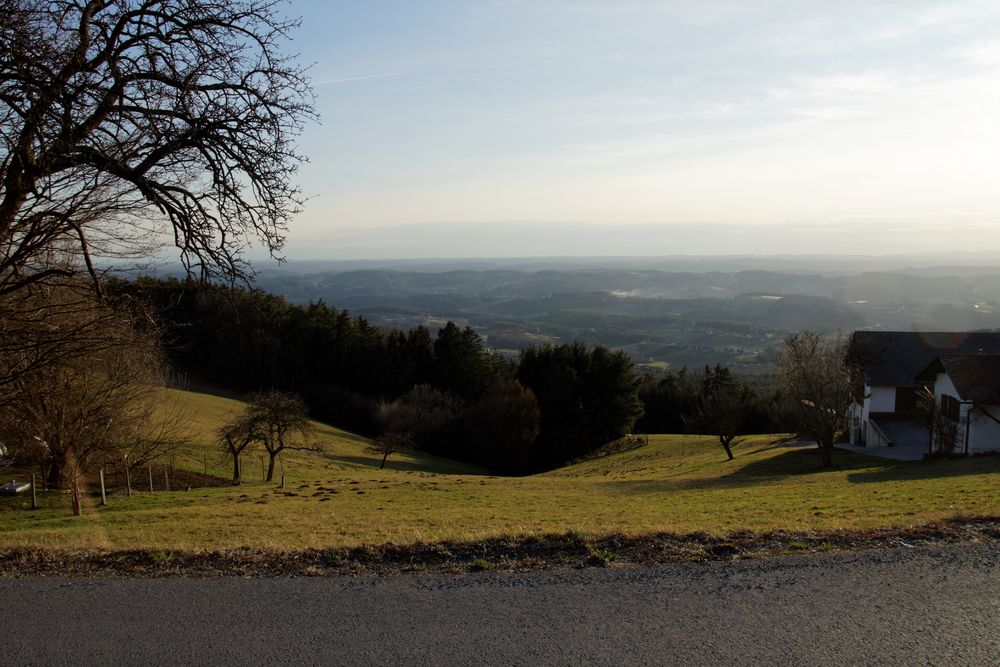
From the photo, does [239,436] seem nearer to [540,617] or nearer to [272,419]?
[272,419]

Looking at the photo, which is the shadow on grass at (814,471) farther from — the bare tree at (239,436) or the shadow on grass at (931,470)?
the bare tree at (239,436)

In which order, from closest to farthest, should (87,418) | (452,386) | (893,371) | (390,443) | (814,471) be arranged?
(87,418) → (814,471) → (893,371) → (390,443) → (452,386)

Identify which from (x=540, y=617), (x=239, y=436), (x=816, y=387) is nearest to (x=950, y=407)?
(x=816, y=387)

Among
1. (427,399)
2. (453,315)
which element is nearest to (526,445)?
(427,399)

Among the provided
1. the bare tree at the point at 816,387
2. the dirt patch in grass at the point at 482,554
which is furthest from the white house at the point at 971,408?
the dirt patch in grass at the point at 482,554

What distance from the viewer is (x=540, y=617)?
5.97 m

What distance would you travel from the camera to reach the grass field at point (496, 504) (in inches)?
440

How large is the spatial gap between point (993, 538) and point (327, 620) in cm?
809

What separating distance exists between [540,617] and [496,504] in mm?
16359

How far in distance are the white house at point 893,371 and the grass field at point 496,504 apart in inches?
306

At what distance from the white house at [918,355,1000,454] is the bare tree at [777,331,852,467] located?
430 cm

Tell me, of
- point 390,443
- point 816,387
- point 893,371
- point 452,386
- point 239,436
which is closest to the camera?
point 816,387

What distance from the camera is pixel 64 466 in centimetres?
2048

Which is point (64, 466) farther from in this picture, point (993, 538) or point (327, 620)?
point (993, 538)
